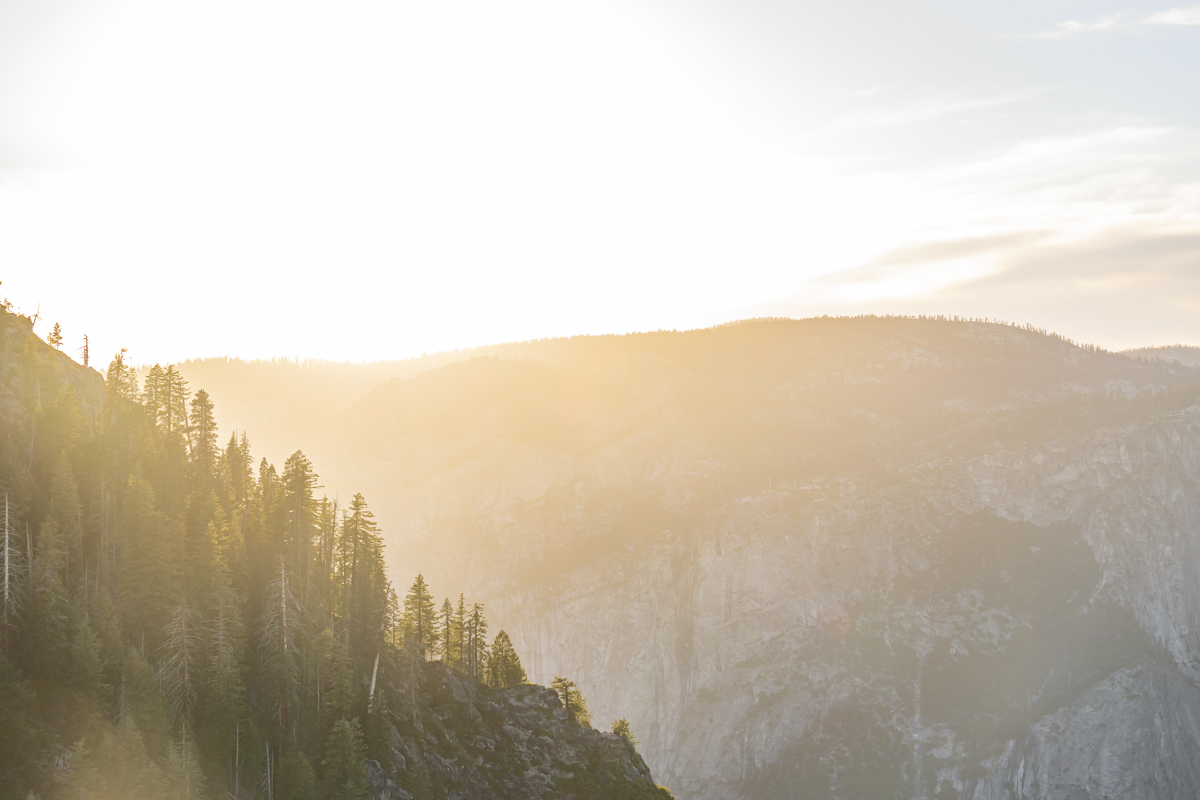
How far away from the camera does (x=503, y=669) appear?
123 m

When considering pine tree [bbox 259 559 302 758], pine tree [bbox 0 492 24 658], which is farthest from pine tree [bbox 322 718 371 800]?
pine tree [bbox 0 492 24 658]

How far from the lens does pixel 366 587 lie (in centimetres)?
10250

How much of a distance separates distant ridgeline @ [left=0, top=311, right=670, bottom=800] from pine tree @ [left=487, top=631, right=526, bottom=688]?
25.8 feet

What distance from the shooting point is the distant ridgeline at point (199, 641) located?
67.4 meters

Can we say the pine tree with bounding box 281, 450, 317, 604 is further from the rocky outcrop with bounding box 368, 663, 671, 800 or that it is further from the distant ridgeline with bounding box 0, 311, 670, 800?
the rocky outcrop with bounding box 368, 663, 671, 800

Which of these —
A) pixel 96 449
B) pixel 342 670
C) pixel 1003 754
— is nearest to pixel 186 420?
pixel 96 449

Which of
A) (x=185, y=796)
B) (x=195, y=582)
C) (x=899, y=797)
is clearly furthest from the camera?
(x=899, y=797)

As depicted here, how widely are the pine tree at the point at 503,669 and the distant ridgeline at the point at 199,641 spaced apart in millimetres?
7849

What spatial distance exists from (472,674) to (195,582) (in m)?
41.9

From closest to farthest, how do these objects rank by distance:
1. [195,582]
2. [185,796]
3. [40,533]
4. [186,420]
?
[185,796]
[40,533]
[195,582]
[186,420]

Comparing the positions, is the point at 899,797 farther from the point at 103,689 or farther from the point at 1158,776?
the point at 103,689

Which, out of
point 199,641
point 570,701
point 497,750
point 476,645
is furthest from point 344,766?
point 570,701

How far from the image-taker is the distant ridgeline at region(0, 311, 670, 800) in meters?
67.4

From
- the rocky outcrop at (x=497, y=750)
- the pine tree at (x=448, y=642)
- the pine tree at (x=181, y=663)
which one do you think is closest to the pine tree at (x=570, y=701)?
the rocky outcrop at (x=497, y=750)
